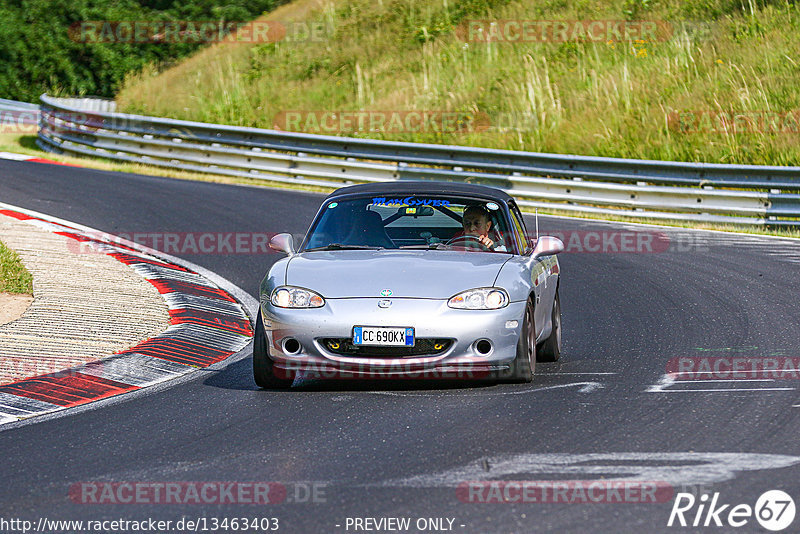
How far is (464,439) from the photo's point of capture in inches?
253

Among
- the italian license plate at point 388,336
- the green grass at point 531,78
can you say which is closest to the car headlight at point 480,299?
the italian license plate at point 388,336

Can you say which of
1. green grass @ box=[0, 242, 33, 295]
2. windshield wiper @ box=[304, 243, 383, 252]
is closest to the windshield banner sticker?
windshield wiper @ box=[304, 243, 383, 252]

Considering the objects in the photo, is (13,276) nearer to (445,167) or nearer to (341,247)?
(341,247)

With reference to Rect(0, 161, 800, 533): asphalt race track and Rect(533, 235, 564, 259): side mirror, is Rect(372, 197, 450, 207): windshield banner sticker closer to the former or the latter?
Rect(533, 235, 564, 259): side mirror

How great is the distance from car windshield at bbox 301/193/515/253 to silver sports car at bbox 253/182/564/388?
0.13 ft

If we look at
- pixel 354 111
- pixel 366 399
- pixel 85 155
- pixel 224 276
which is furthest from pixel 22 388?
pixel 354 111

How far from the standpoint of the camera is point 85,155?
27.3 m

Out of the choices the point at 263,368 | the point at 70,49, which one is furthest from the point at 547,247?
the point at 70,49

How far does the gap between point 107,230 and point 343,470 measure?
38.0ft

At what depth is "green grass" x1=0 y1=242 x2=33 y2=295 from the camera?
11.3 m

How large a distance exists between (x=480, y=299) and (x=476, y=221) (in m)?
1.40

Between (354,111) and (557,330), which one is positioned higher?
(354,111)

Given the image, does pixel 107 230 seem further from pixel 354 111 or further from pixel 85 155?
pixel 354 111

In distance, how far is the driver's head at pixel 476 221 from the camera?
915 cm
